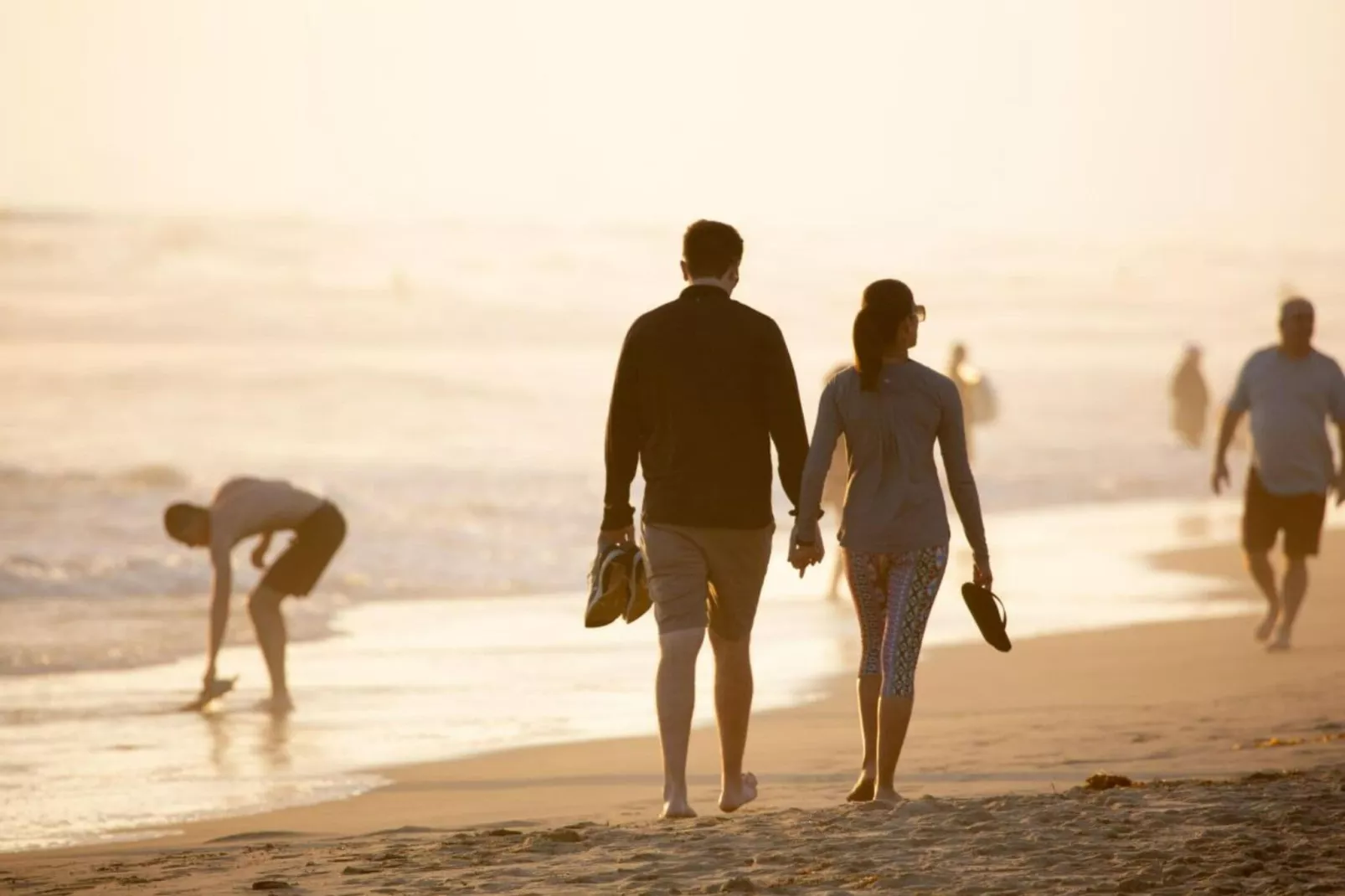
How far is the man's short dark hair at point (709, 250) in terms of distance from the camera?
6.53m

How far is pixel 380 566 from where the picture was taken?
1783 centimetres

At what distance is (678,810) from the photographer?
6.49 m

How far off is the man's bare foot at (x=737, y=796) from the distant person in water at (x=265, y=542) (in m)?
3.86

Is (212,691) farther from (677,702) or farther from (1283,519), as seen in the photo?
(1283,519)

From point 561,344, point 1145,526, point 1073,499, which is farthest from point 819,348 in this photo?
point 1145,526

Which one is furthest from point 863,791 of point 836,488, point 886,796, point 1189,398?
point 1189,398

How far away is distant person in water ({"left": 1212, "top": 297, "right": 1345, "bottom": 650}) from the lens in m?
10.0

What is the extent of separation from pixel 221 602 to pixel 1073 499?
17.5 m

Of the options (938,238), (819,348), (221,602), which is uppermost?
(938,238)

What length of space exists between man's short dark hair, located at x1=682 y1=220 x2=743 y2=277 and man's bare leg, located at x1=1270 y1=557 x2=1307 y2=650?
514cm

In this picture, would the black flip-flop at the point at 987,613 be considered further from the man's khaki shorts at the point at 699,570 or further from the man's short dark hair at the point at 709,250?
the man's short dark hair at the point at 709,250

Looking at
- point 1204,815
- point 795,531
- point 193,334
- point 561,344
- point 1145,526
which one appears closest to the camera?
point 1204,815

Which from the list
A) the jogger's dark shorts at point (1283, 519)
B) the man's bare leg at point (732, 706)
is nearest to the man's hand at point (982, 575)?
the man's bare leg at point (732, 706)

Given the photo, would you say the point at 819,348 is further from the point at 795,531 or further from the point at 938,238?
the point at 795,531
